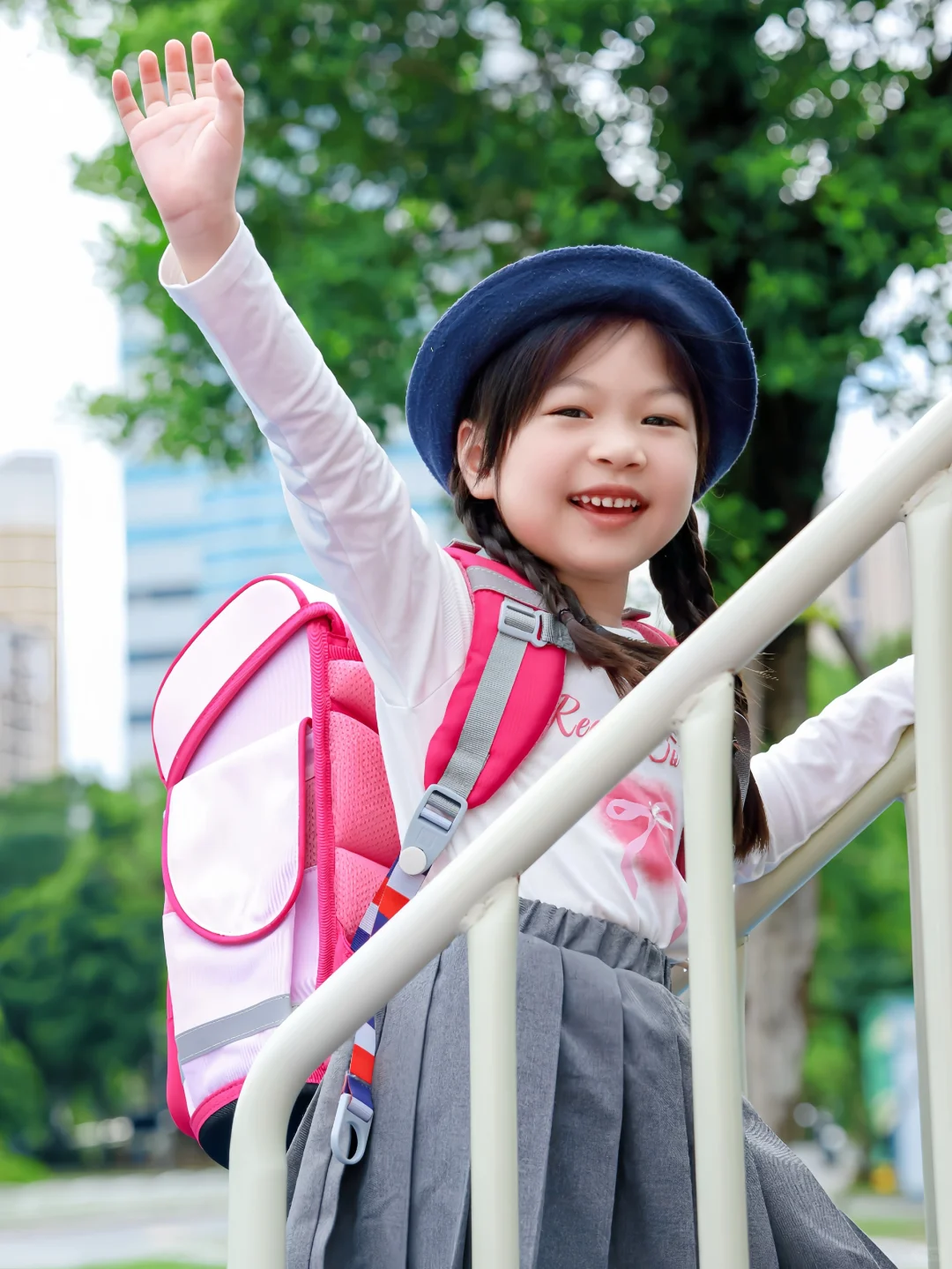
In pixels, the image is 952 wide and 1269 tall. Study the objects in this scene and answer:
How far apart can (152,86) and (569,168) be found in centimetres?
436

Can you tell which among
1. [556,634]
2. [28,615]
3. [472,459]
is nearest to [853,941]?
[472,459]

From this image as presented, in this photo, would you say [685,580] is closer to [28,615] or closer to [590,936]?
[590,936]

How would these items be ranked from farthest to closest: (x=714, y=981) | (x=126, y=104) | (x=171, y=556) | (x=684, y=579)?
(x=171, y=556), (x=684, y=579), (x=126, y=104), (x=714, y=981)

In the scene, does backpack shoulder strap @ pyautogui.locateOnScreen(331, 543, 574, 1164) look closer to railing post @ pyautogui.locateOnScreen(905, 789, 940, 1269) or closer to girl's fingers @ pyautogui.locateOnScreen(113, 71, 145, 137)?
railing post @ pyautogui.locateOnScreen(905, 789, 940, 1269)

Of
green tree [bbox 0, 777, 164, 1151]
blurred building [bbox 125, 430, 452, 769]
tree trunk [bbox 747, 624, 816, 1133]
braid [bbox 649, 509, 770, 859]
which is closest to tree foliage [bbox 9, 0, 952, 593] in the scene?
tree trunk [bbox 747, 624, 816, 1133]

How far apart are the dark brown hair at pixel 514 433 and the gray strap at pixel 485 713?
77mm

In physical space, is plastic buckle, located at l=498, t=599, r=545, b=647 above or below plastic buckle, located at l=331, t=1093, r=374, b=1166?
above

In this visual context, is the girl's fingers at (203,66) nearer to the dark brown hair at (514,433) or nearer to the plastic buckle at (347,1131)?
the dark brown hair at (514,433)

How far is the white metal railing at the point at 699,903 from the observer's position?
1.06 metres

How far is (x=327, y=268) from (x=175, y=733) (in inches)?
166

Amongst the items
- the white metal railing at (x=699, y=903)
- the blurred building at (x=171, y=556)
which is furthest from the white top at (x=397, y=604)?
the blurred building at (x=171, y=556)

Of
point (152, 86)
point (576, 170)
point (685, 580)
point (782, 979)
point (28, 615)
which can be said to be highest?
point (28, 615)

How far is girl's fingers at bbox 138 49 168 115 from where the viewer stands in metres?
1.39

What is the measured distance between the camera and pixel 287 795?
1.59m
